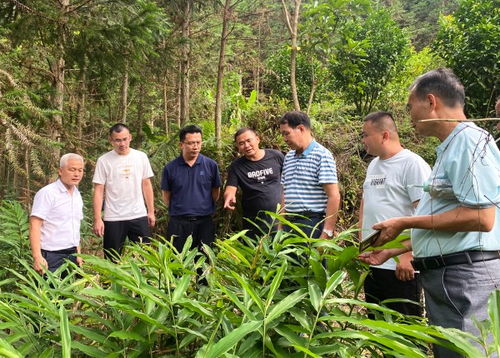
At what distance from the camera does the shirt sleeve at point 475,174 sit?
1.75 metres

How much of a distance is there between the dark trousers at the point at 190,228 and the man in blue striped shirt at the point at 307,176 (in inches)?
49.6

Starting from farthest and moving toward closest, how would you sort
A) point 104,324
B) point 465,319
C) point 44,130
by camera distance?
point 44,130
point 465,319
point 104,324

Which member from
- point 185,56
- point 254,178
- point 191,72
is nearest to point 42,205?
point 254,178

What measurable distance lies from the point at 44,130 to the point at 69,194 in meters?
2.18

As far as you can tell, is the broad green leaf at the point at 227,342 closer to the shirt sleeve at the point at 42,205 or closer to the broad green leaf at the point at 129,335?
the broad green leaf at the point at 129,335

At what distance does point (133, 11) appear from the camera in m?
5.03

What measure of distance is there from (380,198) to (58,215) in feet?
8.75

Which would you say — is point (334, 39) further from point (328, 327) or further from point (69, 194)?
point (328, 327)

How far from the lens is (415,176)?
106 inches

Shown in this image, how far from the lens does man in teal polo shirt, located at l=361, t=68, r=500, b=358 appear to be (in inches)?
70.0

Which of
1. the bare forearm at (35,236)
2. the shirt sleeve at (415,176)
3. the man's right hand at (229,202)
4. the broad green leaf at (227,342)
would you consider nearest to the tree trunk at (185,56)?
the man's right hand at (229,202)

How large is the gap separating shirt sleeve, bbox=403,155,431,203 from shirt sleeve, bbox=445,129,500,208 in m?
0.82

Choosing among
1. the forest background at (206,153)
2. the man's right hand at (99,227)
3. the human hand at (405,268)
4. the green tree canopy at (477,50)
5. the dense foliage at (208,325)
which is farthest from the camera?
the green tree canopy at (477,50)

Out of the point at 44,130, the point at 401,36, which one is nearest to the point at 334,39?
the point at 401,36
